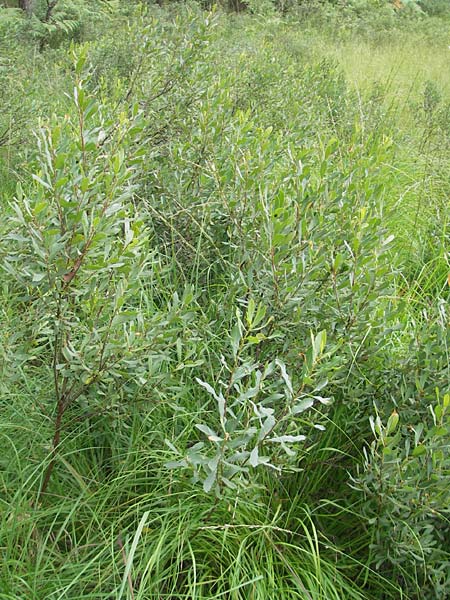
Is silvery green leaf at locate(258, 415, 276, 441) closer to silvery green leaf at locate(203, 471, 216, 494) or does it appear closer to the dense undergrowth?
the dense undergrowth

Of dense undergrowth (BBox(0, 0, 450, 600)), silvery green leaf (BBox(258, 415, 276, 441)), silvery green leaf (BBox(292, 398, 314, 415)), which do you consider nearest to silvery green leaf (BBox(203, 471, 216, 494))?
dense undergrowth (BBox(0, 0, 450, 600))

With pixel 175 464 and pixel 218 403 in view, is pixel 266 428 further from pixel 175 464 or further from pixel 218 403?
pixel 175 464

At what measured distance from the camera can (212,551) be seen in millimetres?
1983

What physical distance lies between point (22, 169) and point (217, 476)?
275 centimetres

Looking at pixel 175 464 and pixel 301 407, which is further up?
pixel 301 407

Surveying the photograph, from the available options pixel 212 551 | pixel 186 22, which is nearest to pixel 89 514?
pixel 212 551

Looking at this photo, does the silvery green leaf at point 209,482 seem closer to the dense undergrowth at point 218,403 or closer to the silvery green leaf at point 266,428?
the dense undergrowth at point 218,403

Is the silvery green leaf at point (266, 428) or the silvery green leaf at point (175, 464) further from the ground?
the silvery green leaf at point (266, 428)

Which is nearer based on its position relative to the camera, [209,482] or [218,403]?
[209,482]

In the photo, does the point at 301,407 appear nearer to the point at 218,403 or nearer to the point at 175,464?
the point at 218,403

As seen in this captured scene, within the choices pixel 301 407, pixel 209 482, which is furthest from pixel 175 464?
pixel 301 407

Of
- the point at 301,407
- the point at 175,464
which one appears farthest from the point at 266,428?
the point at 175,464

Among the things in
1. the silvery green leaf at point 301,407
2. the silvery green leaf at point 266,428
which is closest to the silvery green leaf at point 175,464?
the silvery green leaf at point 266,428

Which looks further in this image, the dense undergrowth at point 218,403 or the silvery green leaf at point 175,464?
the dense undergrowth at point 218,403
